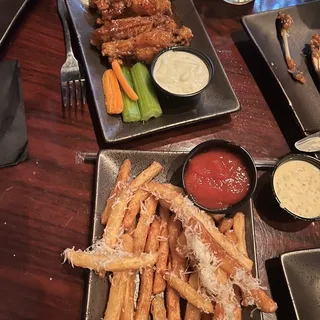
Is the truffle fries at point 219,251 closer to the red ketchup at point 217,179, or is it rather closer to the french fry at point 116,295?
the red ketchup at point 217,179

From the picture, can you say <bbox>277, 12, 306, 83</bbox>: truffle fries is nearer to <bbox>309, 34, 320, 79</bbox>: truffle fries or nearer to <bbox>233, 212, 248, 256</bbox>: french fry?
<bbox>309, 34, 320, 79</bbox>: truffle fries

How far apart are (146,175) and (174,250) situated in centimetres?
42

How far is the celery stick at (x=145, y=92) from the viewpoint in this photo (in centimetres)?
257

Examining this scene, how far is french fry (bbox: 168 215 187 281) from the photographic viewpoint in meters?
2.01

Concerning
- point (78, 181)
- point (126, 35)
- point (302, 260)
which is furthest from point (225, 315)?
point (126, 35)

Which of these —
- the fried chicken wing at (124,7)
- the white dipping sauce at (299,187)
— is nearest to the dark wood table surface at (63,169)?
the white dipping sauce at (299,187)

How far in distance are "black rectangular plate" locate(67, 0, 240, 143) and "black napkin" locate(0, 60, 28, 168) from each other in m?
0.45

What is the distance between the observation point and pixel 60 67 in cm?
281

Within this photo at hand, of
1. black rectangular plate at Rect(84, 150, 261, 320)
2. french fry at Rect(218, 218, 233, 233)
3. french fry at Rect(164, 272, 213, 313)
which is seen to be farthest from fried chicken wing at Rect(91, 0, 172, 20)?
french fry at Rect(164, 272, 213, 313)

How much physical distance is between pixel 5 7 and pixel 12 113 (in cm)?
87

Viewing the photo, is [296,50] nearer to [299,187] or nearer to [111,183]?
[299,187]

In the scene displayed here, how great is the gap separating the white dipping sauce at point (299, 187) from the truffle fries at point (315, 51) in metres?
0.92

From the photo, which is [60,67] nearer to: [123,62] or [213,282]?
[123,62]

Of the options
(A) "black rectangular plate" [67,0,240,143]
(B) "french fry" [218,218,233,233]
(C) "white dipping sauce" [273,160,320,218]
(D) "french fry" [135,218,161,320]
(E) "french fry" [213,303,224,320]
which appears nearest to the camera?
(E) "french fry" [213,303,224,320]
